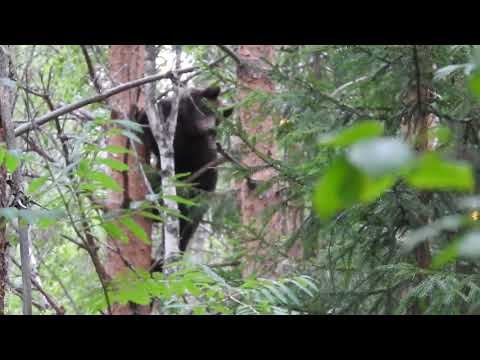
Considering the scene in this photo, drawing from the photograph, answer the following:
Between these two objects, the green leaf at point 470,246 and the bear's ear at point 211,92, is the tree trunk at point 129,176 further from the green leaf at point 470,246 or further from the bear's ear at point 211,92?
the green leaf at point 470,246

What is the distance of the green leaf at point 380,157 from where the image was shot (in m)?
0.47

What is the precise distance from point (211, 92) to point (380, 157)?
288 inches

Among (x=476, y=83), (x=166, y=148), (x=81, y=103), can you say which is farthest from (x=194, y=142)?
(x=476, y=83)

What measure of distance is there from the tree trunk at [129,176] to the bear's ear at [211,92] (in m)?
1.38

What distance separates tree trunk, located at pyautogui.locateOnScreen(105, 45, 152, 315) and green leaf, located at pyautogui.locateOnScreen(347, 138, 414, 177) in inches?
201

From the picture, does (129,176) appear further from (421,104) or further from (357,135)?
(357,135)

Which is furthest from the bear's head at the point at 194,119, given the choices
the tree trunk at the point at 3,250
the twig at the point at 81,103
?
the tree trunk at the point at 3,250

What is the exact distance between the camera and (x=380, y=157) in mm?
466
